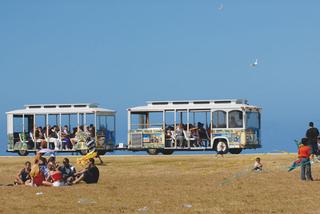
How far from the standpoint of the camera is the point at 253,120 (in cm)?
4725

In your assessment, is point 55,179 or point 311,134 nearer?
point 55,179

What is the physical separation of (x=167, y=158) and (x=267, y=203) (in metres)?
20.8

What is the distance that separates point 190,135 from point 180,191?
21.9 m

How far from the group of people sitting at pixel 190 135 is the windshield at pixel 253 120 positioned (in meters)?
2.22

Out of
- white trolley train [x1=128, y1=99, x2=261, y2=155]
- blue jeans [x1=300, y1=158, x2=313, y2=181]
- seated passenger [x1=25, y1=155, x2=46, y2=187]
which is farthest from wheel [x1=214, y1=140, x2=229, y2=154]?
seated passenger [x1=25, y1=155, x2=46, y2=187]

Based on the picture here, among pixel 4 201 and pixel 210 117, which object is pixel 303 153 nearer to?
pixel 4 201

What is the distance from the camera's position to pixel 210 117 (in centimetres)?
4678

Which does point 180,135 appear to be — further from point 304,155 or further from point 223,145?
point 304,155

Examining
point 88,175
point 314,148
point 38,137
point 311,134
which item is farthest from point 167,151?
point 88,175

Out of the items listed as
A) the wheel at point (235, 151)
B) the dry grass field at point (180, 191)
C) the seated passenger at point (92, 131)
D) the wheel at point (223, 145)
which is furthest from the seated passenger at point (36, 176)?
the seated passenger at point (92, 131)

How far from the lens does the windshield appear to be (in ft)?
153

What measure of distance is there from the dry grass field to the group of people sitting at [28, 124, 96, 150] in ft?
32.2

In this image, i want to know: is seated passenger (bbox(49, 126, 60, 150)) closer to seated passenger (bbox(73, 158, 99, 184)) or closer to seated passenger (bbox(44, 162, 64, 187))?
seated passenger (bbox(73, 158, 99, 184))

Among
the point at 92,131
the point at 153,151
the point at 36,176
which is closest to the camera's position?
the point at 36,176
